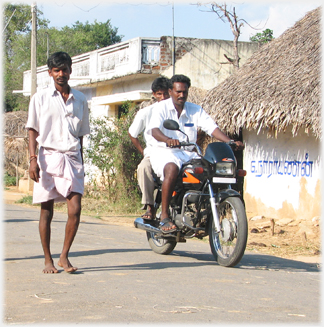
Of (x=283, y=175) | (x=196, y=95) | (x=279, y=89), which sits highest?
(x=196, y=95)

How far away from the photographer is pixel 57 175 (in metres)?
5.00

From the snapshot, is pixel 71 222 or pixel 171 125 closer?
pixel 71 222

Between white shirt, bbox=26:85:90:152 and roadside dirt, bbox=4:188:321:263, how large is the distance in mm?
3903

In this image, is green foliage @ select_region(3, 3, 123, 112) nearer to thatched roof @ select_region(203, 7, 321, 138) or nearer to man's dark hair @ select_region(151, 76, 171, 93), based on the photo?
thatched roof @ select_region(203, 7, 321, 138)

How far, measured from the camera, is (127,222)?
37.3 ft

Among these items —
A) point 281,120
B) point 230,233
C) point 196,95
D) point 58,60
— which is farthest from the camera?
point 196,95

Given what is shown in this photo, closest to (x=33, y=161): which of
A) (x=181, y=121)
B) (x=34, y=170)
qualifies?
(x=34, y=170)

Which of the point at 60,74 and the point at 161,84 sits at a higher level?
the point at 161,84

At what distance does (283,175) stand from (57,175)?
7.22m

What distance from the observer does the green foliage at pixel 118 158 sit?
13609mm

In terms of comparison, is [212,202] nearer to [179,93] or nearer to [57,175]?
[179,93]

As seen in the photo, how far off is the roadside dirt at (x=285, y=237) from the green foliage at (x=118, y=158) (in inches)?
74.4

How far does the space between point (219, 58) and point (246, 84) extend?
6.32m

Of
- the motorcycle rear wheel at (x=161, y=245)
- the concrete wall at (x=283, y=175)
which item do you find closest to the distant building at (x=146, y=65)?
the concrete wall at (x=283, y=175)
